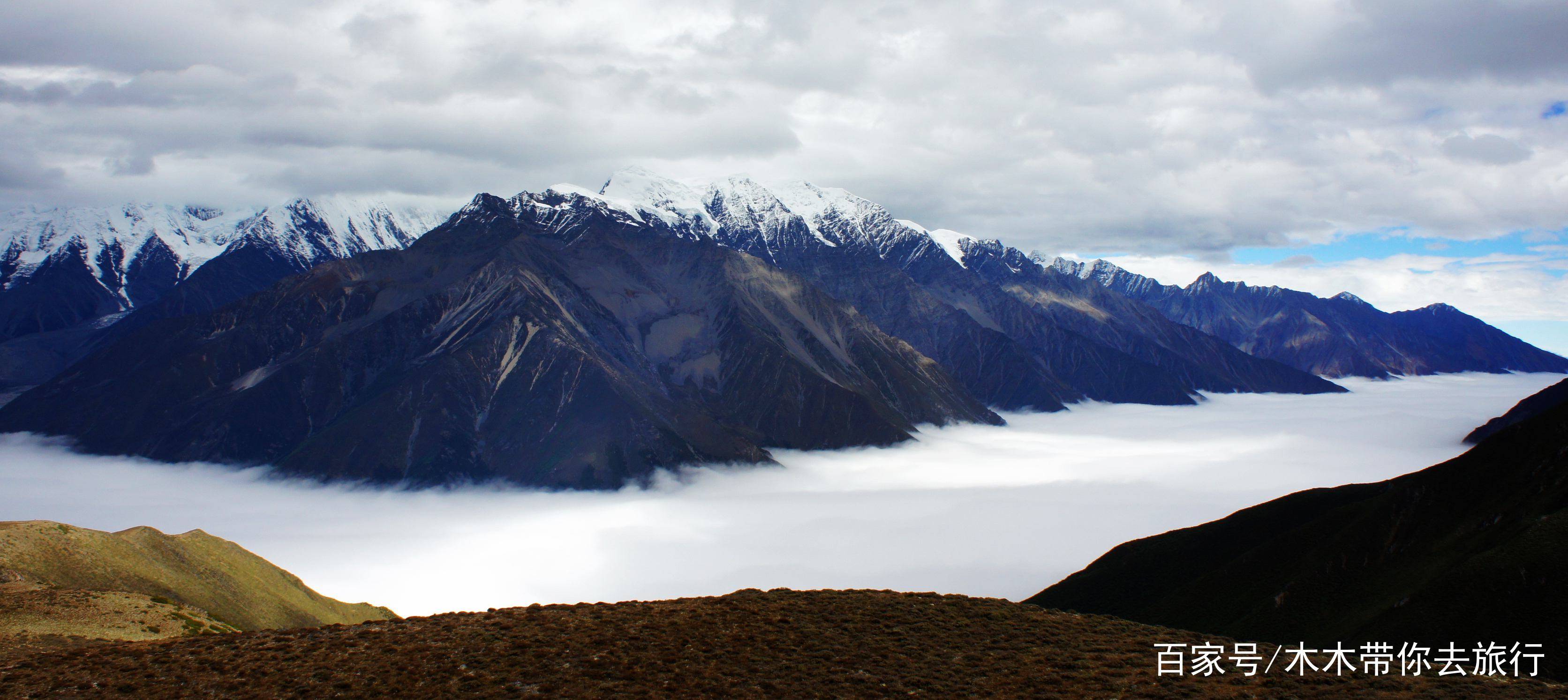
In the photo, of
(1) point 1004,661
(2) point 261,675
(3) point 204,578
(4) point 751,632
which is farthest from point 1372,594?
(3) point 204,578

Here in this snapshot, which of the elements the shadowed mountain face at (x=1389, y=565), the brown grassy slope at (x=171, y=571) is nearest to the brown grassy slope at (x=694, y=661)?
the shadowed mountain face at (x=1389, y=565)

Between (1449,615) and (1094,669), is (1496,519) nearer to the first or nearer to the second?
(1449,615)

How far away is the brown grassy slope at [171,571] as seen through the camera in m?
96.1

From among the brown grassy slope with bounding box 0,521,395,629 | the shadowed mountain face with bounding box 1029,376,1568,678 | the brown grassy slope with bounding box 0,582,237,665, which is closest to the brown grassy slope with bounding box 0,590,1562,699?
the brown grassy slope with bounding box 0,582,237,665

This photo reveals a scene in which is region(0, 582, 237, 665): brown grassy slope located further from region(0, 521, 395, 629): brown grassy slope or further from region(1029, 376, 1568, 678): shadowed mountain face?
region(1029, 376, 1568, 678): shadowed mountain face

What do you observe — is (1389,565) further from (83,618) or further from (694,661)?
(83,618)

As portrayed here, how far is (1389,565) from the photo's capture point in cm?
10312

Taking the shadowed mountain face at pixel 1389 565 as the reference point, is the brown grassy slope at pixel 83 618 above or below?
below

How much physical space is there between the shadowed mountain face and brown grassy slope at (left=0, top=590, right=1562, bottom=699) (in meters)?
36.1

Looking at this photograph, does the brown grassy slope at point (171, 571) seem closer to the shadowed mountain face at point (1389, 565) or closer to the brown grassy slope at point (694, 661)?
the brown grassy slope at point (694, 661)

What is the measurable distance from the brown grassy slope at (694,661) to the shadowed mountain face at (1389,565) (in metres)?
36.1

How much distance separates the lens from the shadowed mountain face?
78.9 m

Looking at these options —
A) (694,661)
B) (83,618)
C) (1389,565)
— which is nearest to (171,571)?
(83,618)

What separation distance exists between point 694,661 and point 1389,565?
88813mm
